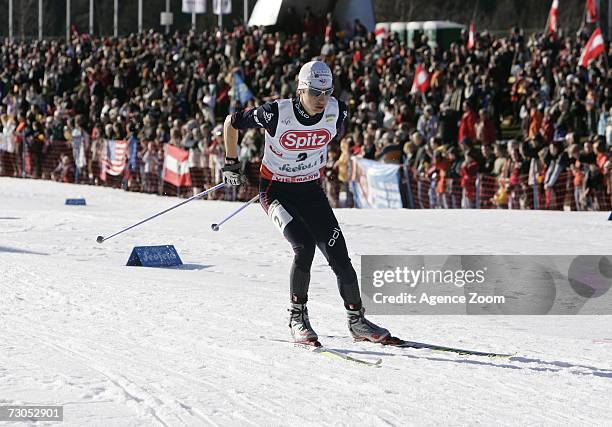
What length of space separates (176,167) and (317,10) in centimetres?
1225

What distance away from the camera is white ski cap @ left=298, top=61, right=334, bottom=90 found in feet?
22.8

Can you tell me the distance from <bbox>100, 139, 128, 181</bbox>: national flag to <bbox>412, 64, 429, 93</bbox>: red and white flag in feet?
20.4

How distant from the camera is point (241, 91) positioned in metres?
23.5

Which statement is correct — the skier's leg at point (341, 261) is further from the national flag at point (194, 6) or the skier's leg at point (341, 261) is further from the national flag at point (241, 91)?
the national flag at point (194, 6)

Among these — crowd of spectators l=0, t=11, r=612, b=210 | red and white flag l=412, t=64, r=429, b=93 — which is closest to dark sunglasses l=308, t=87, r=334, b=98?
crowd of spectators l=0, t=11, r=612, b=210

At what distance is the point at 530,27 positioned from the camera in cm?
6169

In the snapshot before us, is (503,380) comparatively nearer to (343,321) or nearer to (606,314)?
(343,321)

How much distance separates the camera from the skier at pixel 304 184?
23.3 feet

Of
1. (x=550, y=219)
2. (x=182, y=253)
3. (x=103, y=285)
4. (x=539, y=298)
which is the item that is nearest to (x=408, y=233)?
(x=550, y=219)

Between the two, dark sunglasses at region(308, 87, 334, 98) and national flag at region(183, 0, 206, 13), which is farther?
national flag at region(183, 0, 206, 13)

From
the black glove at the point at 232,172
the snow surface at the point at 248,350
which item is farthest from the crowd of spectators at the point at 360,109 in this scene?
the black glove at the point at 232,172

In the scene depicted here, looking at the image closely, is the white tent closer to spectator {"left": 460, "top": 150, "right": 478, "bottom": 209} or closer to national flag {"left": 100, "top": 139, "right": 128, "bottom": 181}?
national flag {"left": 100, "top": 139, "right": 128, "bottom": 181}

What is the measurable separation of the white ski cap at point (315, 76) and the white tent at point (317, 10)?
25441mm

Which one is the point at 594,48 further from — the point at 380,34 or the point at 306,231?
the point at 306,231
